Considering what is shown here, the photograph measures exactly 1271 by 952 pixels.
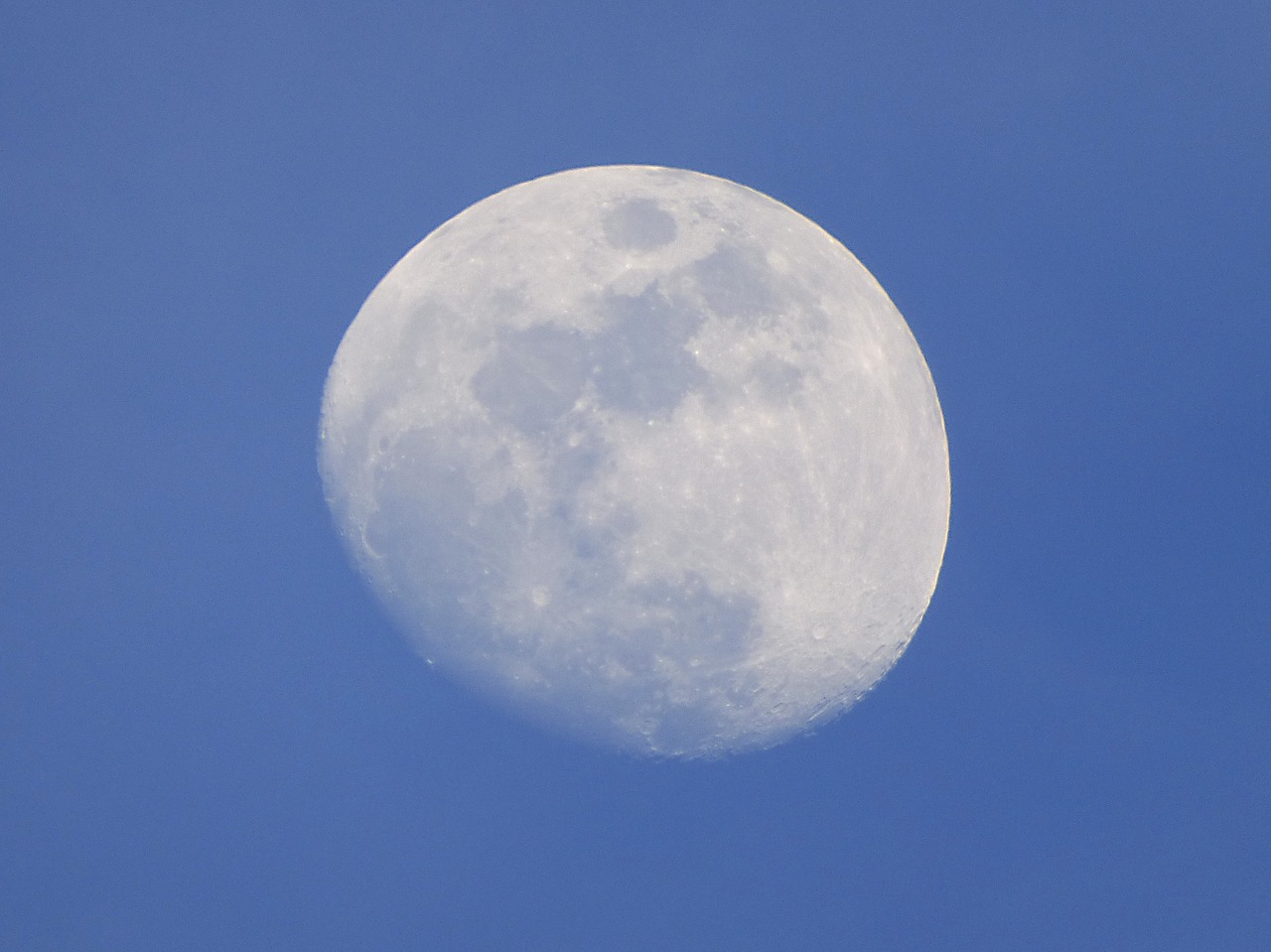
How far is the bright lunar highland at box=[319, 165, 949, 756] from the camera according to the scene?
778 centimetres

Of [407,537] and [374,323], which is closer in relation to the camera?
[407,537]

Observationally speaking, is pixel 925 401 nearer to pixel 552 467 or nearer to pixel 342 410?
pixel 552 467

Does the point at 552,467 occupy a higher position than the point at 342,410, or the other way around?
the point at 342,410

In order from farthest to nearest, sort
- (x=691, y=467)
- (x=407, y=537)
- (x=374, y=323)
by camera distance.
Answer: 1. (x=374, y=323)
2. (x=407, y=537)
3. (x=691, y=467)

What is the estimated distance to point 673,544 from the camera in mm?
7773

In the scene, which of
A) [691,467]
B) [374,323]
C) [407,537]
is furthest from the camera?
[374,323]

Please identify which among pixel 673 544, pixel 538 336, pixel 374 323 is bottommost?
pixel 673 544

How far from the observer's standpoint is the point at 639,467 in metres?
7.71

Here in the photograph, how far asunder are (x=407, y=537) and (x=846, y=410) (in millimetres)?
3653

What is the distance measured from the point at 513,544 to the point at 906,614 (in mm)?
3793

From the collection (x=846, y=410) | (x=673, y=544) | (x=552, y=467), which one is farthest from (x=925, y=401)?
(x=552, y=467)

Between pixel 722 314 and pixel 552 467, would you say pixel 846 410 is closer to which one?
pixel 722 314

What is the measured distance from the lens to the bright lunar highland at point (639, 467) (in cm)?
778

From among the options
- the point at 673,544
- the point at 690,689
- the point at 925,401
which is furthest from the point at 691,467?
the point at 925,401
